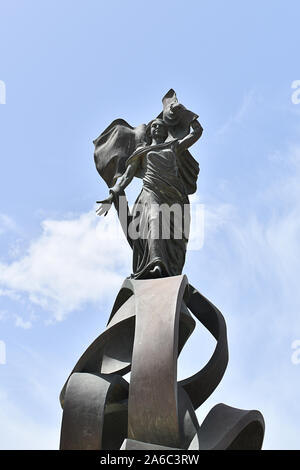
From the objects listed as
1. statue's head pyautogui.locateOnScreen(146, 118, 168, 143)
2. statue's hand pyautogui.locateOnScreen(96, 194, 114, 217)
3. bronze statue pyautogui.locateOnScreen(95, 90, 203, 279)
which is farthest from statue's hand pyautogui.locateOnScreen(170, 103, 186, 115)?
statue's hand pyautogui.locateOnScreen(96, 194, 114, 217)

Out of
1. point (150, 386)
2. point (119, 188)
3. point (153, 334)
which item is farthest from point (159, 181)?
point (150, 386)

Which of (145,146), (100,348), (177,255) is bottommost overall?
(100,348)

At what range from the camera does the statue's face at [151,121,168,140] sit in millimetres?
11398

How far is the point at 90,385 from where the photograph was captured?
902 centimetres

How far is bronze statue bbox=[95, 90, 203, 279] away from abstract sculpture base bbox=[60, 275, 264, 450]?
59cm

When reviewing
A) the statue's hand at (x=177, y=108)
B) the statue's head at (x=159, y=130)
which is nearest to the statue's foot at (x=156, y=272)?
the statue's head at (x=159, y=130)

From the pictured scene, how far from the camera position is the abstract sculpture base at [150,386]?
834cm

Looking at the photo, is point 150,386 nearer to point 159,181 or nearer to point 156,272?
point 156,272

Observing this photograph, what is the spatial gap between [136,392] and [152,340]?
2.18 ft

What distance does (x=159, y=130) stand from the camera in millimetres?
11414
